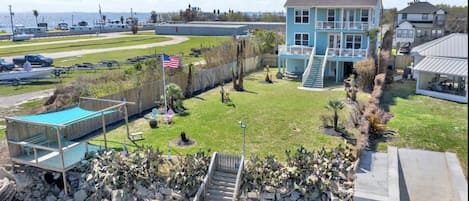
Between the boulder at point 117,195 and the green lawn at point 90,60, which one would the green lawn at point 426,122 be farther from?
the green lawn at point 90,60

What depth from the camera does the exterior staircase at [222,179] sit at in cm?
1466

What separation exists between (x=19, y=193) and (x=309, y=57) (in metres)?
23.7

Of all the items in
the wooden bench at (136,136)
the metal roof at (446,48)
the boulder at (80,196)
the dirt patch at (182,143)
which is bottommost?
the boulder at (80,196)

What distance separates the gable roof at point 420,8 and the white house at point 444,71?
1218 inches

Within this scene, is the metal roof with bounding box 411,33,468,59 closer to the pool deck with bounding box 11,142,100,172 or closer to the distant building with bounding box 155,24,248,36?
the pool deck with bounding box 11,142,100,172

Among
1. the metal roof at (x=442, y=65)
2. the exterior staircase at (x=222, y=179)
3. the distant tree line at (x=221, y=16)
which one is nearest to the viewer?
the exterior staircase at (x=222, y=179)

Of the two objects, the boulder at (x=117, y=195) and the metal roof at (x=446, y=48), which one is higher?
the metal roof at (x=446, y=48)

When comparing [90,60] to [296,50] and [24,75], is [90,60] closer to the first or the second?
[24,75]

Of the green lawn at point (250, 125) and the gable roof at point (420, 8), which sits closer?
the green lawn at point (250, 125)

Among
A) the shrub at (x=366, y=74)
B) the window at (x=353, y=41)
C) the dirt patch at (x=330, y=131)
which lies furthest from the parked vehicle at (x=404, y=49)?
the dirt patch at (x=330, y=131)

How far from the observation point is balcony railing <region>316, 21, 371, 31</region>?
3130 centimetres

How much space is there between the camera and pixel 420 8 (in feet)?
189

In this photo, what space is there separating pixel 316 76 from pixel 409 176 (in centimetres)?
1538

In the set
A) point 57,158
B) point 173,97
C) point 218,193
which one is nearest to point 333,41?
point 173,97
